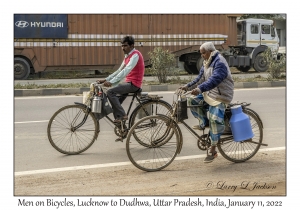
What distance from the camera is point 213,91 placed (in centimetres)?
543

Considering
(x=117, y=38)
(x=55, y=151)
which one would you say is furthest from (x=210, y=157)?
(x=117, y=38)

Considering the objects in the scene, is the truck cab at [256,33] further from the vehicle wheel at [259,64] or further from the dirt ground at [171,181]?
the dirt ground at [171,181]

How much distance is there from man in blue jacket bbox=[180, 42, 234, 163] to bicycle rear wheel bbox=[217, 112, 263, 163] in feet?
0.69

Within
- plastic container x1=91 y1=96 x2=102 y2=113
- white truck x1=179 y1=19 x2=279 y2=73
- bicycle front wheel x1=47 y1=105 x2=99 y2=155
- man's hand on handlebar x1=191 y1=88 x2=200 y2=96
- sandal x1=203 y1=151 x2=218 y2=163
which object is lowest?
sandal x1=203 y1=151 x2=218 y2=163

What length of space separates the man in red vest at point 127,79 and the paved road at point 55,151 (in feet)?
1.82

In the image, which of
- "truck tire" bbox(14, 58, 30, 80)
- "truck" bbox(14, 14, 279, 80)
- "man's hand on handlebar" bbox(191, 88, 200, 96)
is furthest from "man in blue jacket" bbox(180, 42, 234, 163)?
"truck tire" bbox(14, 58, 30, 80)

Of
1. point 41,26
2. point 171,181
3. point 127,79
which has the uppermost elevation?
point 41,26

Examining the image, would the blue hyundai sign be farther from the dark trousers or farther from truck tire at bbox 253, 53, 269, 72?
the dark trousers

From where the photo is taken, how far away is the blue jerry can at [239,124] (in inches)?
217

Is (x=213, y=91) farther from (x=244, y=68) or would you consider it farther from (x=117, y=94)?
(x=244, y=68)

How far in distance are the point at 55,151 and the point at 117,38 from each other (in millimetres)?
13773

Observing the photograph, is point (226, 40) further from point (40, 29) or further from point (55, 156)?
point (55, 156)

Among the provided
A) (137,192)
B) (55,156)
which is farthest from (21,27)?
(137,192)

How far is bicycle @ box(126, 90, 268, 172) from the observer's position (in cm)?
542
